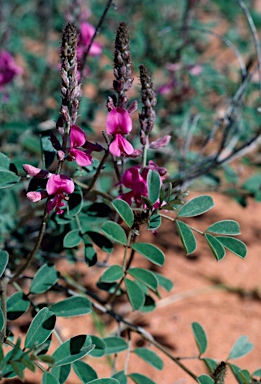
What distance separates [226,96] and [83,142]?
1896mm

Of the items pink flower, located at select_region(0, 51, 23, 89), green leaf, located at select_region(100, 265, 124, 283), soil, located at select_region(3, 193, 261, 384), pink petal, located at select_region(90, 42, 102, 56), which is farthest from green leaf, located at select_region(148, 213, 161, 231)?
pink flower, located at select_region(0, 51, 23, 89)

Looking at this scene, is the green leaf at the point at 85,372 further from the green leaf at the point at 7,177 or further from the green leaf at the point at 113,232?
Result: the green leaf at the point at 7,177

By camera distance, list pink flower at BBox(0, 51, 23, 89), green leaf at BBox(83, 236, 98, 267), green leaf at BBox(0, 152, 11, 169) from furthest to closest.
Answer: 1. pink flower at BBox(0, 51, 23, 89)
2. green leaf at BBox(83, 236, 98, 267)
3. green leaf at BBox(0, 152, 11, 169)

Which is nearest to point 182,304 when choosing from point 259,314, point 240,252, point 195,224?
point 259,314

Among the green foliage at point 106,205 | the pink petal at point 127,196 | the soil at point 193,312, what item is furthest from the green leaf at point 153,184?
the soil at point 193,312

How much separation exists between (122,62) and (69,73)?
12 centimetres

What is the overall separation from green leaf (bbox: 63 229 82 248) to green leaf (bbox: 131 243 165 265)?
0.56 feet

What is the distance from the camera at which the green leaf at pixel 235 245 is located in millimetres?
1153

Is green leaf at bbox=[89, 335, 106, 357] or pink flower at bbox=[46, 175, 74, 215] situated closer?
pink flower at bbox=[46, 175, 74, 215]

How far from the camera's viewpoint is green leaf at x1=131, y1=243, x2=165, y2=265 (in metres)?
1.18

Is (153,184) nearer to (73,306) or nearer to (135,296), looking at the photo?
(135,296)

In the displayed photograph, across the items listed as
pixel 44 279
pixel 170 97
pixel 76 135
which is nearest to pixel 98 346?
pixel 44 279

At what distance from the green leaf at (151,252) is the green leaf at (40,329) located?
244 millimetres

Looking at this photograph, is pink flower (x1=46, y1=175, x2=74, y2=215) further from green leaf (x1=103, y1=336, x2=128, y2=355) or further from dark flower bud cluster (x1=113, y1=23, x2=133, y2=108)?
green leaf (x1=103, y1=336, x2=128, y2=355)
